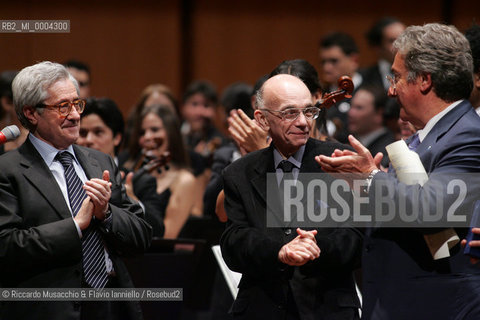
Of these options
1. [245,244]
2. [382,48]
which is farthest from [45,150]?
[382,48]

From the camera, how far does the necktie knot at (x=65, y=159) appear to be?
2.86 m

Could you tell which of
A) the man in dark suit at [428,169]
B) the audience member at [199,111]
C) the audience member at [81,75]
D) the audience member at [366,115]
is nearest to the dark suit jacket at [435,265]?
the man in dark suit at [428,169]

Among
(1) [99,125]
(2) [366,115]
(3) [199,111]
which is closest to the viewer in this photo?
(1) [99,125]

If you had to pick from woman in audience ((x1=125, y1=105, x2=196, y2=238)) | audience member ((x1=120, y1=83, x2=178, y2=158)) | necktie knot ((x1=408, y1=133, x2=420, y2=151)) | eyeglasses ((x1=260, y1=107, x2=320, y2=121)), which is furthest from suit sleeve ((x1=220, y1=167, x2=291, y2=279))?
audience member ((x1=120, y1=83, x2=178, y2=158))

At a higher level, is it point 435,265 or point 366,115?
point 366,115

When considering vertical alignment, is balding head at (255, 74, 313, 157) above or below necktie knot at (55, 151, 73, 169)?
above

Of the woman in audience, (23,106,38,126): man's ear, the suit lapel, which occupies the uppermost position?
(23,106,38,126): man's ear

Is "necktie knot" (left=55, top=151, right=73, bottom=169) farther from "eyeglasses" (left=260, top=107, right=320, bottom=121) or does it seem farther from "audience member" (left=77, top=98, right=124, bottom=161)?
"audience member" (left=77, top=98, right=124, bottom=161)

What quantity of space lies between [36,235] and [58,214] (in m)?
0.13

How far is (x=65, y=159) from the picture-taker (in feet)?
9.43

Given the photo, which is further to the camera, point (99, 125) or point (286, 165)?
point (99, 125)

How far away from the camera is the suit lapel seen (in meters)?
2.73

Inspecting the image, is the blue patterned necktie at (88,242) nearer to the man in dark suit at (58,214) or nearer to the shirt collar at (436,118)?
the man in dark suit at (58,214)

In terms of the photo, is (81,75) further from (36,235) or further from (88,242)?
(36,235)
